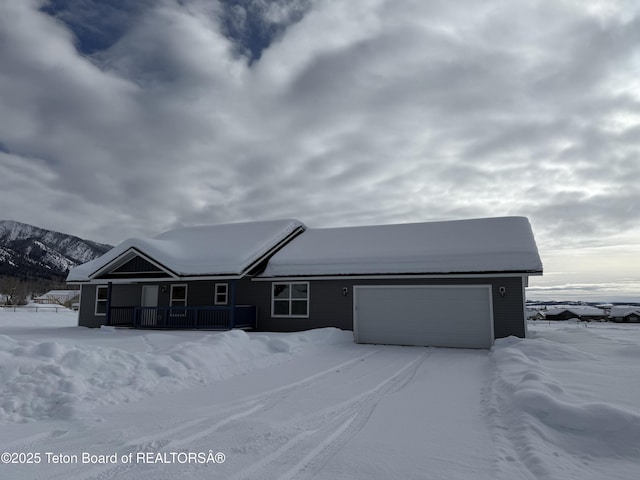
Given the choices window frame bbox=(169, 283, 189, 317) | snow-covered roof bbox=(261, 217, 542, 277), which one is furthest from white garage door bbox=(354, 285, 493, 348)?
window frame bbox=(169, 283, 189, 317)

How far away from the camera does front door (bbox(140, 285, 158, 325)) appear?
19609 mm

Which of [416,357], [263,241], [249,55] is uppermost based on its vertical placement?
[249,55]

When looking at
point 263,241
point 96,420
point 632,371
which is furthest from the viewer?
point 263,241

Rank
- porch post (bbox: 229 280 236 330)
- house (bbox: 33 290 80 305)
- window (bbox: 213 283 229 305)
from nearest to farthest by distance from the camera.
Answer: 1. porch post (bbox: 229 280 236 330)
2. window (bbox: 213 283 229 305)
3. house (bbox: 33 290 80 305)

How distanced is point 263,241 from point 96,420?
13.6 metres

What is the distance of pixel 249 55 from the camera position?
14.3m

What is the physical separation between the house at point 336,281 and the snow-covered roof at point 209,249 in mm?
61

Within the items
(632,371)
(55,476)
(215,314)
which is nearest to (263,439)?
(55,476)

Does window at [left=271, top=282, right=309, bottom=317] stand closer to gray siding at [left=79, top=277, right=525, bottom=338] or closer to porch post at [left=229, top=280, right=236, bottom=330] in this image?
gray siding at [left=79, top=277, right=525, bottom=338]

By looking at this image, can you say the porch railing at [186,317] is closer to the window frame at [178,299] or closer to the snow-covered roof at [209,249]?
the window frame at [178,299]

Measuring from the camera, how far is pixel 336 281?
17.2 m

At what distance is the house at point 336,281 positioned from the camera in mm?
15234

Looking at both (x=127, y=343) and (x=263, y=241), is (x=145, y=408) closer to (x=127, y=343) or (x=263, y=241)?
(x=127, y=343)

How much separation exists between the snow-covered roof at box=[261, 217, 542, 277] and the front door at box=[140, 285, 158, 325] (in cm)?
580
